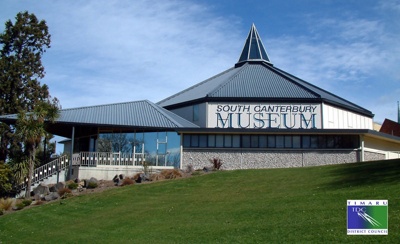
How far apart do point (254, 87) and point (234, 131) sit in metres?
7.00

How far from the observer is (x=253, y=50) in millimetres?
50000

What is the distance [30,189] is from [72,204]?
6737 mm

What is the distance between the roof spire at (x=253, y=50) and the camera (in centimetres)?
4978

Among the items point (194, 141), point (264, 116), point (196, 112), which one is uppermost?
point (196, 112)

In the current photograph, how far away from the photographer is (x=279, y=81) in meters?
44.4

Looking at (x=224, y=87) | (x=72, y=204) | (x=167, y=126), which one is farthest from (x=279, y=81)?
(x=72, y=204)

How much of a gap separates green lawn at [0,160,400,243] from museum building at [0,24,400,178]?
19.9 ft

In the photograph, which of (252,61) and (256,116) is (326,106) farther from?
(252,61)

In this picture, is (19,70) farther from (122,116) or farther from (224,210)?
(224,210)

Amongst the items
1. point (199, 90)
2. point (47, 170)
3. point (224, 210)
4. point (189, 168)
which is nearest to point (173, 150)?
point (189, 168)

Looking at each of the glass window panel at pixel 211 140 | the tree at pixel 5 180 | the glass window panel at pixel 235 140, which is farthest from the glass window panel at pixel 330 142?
the tree at pixel 5 180

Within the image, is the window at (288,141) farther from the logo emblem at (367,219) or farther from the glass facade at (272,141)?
the logo emblem at (367,219)

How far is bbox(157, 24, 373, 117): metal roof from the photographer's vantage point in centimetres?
4088

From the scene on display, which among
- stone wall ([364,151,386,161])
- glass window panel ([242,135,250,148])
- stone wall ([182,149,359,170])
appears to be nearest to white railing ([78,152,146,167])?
stone wall ([182,149,359,170])
